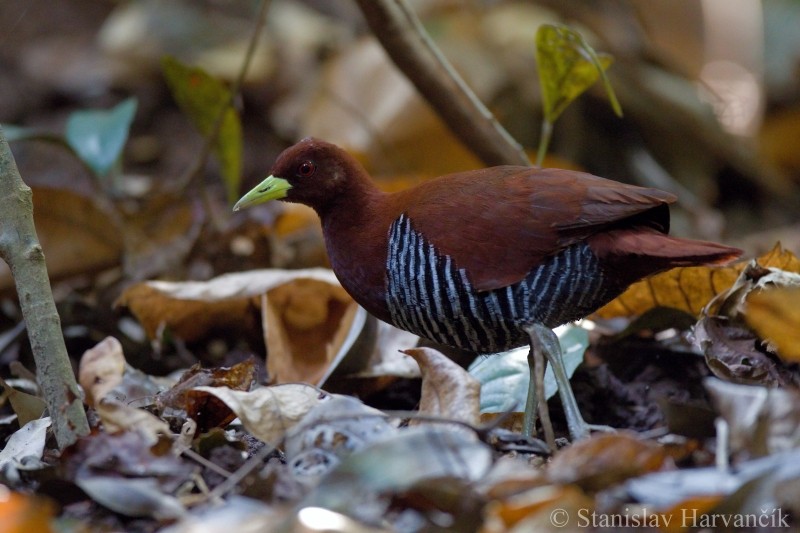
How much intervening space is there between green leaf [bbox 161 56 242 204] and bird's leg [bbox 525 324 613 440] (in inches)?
93.4

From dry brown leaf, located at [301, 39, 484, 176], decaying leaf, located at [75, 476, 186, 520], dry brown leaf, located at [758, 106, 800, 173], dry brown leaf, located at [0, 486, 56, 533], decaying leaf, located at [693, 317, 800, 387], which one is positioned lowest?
dry brown leaf, located at [758, 106, 800, 173]

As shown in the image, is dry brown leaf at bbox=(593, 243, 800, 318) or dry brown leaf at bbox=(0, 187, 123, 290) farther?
dry brown leaf at bbox=(0, 187, 123, 290)

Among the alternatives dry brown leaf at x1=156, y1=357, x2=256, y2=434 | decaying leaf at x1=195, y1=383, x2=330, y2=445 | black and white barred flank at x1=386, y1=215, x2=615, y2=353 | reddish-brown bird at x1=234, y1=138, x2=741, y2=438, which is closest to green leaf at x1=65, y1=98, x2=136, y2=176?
dry brown leaf at x1=156, y1=357, x2=256, y2=434

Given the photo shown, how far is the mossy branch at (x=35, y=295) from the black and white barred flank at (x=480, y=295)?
3.34 ft

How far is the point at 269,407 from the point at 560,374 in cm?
86

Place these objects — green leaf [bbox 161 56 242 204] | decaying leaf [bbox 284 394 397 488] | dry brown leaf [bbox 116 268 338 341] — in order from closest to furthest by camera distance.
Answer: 1. decaying leaf [bbox 284 394 397 488]
2. dry brown leaf [bbox 116 268 338 341]
3. green leaf [bbox 161 56 242 204]

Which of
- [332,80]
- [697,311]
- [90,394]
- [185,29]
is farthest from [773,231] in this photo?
[90,394]

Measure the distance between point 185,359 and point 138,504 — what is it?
2.17 meters

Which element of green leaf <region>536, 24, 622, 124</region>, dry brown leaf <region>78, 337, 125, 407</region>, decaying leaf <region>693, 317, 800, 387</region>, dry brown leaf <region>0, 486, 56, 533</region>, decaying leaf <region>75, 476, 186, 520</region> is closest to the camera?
dry brown leaf <region>0, 486, 56, 533</region>

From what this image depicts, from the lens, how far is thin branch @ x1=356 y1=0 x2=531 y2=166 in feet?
14.0

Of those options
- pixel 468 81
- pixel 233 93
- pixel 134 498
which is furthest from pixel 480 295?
pixel 468 81

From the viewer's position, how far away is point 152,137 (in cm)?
894

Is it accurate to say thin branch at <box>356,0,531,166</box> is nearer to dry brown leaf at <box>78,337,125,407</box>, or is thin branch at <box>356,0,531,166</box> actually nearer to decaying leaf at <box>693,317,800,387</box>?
decaying leaf at <box>693,317,800,387</box>

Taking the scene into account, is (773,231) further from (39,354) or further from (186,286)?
(39,354)
